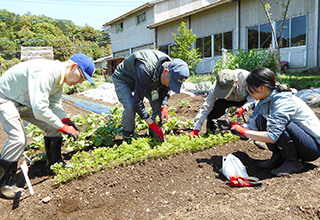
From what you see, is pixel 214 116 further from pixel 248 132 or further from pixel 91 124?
pixel 91 124

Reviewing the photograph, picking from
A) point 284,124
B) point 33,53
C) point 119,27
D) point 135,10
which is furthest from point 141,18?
point 284,124

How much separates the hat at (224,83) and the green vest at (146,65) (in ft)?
2.26

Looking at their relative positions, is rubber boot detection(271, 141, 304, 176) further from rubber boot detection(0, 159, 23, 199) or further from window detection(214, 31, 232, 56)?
window detection(214, 31, 232, 56)

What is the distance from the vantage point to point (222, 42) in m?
13.2

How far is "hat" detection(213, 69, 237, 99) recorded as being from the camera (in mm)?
2969

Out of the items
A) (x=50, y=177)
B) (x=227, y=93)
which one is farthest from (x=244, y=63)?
(x=50, y=177)

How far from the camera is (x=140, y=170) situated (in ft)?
8.68

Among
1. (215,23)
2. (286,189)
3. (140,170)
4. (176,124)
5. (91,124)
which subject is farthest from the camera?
(215,23)

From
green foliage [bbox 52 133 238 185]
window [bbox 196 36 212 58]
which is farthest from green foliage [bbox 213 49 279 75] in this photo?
window [bbox 196 36 212 58]

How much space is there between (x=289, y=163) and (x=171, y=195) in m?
1.22

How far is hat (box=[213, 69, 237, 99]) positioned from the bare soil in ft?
2.74

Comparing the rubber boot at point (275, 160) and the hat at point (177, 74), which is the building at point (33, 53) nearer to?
the hat at point (177, 74)

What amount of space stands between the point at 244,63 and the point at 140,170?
199 inches

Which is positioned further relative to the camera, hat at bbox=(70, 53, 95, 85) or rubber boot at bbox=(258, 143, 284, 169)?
rubber boot at bbox=(258, 143, 284, 169)
